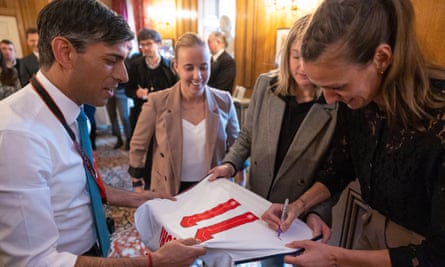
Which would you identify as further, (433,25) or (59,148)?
(433,25)

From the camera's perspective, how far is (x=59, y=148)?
3.05 feet

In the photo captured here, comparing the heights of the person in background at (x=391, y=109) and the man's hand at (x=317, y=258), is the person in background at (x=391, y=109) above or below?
above

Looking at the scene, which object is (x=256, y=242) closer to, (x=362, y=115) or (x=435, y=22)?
(x=362, y=115)

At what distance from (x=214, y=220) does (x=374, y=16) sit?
908 millimetres

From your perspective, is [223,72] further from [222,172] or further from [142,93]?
[222,172]

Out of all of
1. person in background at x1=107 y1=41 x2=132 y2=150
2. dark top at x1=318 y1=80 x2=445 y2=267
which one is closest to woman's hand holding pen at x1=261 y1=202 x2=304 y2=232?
dark top at x1=318 y1=80 x2=445 y2=267

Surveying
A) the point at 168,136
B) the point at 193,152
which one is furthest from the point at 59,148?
the point at 193,152

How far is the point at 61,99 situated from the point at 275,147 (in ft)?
3.09

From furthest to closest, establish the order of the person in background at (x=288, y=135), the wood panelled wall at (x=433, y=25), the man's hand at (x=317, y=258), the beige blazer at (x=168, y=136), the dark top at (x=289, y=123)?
the beige blazer at (x=168, y=136) → the dark top at (x=289, y=123) → the person in background at (x=288, y=135) → the wood panelled wall at (x=433, y=25) → the man's hand at (x=317, y=258)

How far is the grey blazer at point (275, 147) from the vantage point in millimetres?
1244

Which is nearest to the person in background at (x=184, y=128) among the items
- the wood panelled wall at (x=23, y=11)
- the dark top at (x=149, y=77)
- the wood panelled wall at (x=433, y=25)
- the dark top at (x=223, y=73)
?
the wood panelled wall at (x=433, y=25)

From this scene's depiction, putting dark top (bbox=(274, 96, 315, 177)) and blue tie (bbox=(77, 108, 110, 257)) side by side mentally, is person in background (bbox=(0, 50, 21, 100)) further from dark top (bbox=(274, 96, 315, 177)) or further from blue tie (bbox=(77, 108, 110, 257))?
dark top (bbox=(274, 96, 315, 177))

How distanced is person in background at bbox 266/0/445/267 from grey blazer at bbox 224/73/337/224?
292mm

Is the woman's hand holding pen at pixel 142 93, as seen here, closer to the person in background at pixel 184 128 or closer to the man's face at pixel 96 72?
the person in background at pixel 184 128
